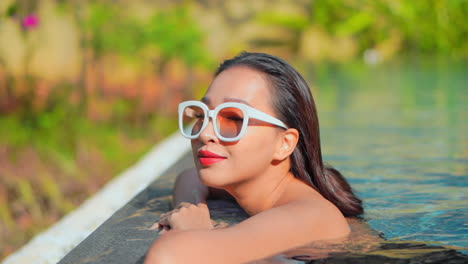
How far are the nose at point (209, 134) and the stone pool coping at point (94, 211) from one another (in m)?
0.75

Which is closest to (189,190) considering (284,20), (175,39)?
(175,39)

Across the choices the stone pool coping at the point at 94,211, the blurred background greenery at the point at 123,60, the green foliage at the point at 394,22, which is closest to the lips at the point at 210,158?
the stone pool coping at the point at 94,211

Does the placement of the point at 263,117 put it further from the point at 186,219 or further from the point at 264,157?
the point at 186,219

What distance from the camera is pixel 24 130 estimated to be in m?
6.79

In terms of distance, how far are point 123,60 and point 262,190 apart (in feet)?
19.2

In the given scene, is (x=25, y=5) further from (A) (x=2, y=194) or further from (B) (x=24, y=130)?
(A) (x=2, y=194)

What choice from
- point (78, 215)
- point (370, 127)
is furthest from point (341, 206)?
point (370, 127)

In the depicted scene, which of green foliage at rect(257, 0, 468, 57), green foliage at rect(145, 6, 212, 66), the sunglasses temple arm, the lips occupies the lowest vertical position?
the lips

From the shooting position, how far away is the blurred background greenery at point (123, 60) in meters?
5.50

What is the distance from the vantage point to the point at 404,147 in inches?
189

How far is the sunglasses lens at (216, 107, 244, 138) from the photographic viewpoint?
2.49m

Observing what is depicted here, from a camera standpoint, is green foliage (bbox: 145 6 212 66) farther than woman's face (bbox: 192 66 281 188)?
Yes

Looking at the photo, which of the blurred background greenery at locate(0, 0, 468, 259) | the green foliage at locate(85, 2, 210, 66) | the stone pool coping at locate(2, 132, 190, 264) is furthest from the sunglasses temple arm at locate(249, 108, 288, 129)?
the green foliage at locate(85, 2, 210, 66)

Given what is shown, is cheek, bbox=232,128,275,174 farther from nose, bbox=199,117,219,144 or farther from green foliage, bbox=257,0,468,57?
green foliage, bbox=257,0,468,57
